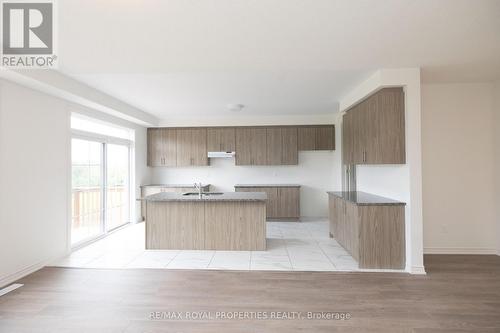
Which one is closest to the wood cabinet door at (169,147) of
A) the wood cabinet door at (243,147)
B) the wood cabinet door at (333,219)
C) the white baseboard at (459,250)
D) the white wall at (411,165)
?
the wood cabinet door at (243,147)

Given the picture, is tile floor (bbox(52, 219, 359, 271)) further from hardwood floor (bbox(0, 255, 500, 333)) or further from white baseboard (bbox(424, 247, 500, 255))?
white baseboard (bbox(424, 247, 500, 255))

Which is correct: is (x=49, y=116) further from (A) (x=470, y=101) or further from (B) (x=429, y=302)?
(A) (x=470, y=101)

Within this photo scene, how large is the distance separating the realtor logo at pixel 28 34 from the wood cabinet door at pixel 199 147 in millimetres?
3848

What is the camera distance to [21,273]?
3.24 meters

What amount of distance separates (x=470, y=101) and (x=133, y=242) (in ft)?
19.5

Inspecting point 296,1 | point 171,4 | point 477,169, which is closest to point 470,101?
point 477,169

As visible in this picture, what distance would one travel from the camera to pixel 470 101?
398 cm

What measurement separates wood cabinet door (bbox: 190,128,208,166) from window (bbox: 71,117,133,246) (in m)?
1.46

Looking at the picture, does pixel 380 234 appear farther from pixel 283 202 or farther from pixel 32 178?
→ pixel 32 178

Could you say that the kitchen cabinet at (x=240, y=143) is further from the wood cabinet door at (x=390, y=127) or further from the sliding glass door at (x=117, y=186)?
the wood cabinet door at (x=390, y=127)

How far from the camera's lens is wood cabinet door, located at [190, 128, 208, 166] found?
6.73 metres

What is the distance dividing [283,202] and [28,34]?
210 inches

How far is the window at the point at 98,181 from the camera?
4.54 m

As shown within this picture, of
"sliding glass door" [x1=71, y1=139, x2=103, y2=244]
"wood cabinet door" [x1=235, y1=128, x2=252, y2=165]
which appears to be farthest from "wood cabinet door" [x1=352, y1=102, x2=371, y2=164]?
"sliding glass door" [x1=71, y1=139, x2=103, y2=244]
